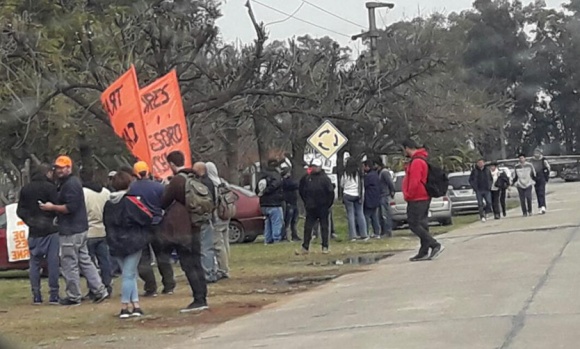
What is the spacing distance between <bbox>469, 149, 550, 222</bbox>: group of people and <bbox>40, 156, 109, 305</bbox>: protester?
49.0ft

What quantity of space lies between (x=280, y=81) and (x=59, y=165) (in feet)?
42.6

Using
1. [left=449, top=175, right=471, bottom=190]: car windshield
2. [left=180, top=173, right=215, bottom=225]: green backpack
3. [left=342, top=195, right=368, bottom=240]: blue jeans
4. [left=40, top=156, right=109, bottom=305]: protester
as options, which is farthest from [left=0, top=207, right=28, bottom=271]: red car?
→ [left=449, top=175, right=471, bottom=190]: car windshield

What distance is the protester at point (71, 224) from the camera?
1360 cm

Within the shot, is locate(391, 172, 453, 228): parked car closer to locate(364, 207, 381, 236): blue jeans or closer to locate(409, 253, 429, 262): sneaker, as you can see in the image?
locate(364, 207, 381, 236): blue jeans

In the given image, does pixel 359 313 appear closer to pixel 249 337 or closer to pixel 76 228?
pixel 249 337

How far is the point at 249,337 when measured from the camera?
10367 millimetres

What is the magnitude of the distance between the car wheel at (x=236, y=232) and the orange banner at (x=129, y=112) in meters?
7.94

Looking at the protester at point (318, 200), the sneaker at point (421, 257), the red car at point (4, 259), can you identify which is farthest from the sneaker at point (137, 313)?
the protester at point (318, 200)

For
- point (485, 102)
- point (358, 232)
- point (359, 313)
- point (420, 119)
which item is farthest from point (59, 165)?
point (485, 102)

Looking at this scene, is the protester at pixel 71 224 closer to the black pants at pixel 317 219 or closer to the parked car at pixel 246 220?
the black pants at pixel 317 219

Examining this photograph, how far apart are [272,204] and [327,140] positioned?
2.06 metres

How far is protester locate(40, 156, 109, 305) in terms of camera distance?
44.6 ft

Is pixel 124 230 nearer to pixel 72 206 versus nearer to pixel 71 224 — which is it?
pixel 72 206

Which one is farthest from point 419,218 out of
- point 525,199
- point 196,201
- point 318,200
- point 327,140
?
point 525,199
